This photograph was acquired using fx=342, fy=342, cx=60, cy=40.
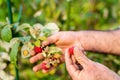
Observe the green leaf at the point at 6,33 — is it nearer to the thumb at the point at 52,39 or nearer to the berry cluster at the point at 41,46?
the berry cluster at the point at 41,46

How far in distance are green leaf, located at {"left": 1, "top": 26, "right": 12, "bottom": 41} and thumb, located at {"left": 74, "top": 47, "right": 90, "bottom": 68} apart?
0.99 feet

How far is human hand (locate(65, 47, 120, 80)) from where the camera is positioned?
137cm

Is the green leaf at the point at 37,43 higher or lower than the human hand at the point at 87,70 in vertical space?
higher

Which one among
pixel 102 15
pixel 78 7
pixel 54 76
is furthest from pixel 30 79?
pixel 102 15

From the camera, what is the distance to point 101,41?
74.2 inches

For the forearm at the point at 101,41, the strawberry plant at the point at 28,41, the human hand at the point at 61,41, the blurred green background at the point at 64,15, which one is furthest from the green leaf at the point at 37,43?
the blurred green background at the point at 64,15

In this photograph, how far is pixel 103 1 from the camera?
9.93 feet

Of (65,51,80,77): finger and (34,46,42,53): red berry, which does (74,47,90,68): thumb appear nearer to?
(65,51,80,77): finger

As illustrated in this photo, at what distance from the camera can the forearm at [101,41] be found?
1827 mm

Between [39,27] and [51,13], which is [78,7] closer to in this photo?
[51,13]

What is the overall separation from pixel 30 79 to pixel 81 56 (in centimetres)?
113

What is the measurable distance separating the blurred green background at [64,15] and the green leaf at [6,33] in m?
0.65

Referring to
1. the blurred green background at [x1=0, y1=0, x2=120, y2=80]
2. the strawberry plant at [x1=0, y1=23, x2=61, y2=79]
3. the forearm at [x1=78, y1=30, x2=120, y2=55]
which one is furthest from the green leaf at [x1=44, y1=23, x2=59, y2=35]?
the blurred green background at [x1=0, y1=0, x2=120, y2=80]

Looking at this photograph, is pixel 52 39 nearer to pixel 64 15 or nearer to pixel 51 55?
pixel 51 55
